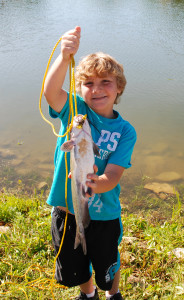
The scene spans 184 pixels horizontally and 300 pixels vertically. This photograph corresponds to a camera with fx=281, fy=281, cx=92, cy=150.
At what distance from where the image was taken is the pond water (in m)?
6.34

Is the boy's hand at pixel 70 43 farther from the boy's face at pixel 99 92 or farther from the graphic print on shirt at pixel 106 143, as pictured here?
the graphic print on shirt at pixel 106 143

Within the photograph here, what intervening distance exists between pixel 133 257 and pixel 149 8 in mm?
16962

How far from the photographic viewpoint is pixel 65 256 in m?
2.60

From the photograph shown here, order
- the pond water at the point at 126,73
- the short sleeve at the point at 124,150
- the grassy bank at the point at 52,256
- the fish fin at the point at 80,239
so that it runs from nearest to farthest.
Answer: the fish fin at the point at 80,239
the short sleeve at the point at 124,150
the grassy bank at the point at 52,256
the pond water at the point at 126,73

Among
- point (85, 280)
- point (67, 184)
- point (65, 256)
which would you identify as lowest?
point (85, 280)

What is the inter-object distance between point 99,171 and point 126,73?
6.98 m

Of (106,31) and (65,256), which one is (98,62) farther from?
(106,31)

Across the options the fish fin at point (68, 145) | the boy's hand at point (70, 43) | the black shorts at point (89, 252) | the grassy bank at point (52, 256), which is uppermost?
the boy's hand at point (70, 43)

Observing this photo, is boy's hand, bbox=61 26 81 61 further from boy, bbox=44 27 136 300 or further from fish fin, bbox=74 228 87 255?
fish fin, bbox=74 228 87 255

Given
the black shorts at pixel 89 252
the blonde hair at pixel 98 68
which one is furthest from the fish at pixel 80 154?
the blonde hair at pixel 98 68

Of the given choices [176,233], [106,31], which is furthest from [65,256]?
[106,31]

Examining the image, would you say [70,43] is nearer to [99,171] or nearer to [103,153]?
[103,153]

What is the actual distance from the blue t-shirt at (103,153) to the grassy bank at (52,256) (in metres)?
0.97

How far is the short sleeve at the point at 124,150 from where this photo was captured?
2447 mm
